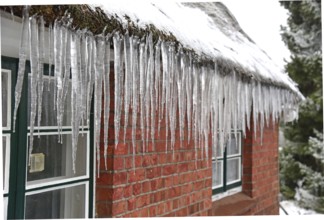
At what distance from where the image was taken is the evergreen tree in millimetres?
7770

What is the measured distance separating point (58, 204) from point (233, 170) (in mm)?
2422

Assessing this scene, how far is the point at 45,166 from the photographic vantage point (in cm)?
219

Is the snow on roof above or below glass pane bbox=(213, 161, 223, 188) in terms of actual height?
above

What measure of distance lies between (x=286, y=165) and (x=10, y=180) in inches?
290

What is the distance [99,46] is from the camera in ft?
5.74

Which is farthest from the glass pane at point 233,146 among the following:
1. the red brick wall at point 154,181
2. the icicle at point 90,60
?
the icicle at point 90,60

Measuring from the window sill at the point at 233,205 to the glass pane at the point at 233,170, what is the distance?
171 millimetres

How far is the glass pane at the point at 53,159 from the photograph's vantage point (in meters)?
2.13

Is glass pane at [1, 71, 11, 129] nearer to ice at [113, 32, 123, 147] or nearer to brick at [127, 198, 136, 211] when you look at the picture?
ice at [113, 32, 123, 147]

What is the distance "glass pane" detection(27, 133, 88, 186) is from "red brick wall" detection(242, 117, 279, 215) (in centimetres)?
245

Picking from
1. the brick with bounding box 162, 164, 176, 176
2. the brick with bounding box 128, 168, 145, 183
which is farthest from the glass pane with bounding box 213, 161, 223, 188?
the brick with bounding box 128, 168, 145, 183

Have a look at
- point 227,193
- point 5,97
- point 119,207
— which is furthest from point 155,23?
point 227,193

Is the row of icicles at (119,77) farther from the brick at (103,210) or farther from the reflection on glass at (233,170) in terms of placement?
the reflection on glass at (233,170)

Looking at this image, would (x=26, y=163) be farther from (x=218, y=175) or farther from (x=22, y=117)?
(x=218, y=175)
